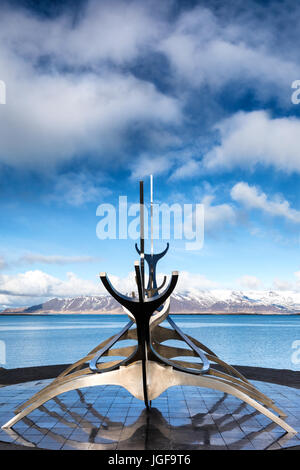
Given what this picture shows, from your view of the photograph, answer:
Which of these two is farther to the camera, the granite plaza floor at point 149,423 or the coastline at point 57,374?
the coastline at point 57,374

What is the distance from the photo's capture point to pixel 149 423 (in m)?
11.2

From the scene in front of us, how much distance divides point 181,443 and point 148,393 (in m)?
1.65

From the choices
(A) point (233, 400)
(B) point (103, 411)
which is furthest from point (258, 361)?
(B) point (103, 411)

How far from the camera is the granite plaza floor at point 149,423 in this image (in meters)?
9.69

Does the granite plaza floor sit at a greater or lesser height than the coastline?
greater

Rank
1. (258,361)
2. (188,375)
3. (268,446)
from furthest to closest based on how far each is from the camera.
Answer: (258,361) → (188,375) → (268,446)

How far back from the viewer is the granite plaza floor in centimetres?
969

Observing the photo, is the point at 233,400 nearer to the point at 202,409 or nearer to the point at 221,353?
the point at 202,409

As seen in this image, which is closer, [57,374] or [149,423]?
[149,423]

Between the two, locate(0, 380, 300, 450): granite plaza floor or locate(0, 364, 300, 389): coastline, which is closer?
locate(0, 380, 300, 450): granite plaza floor
